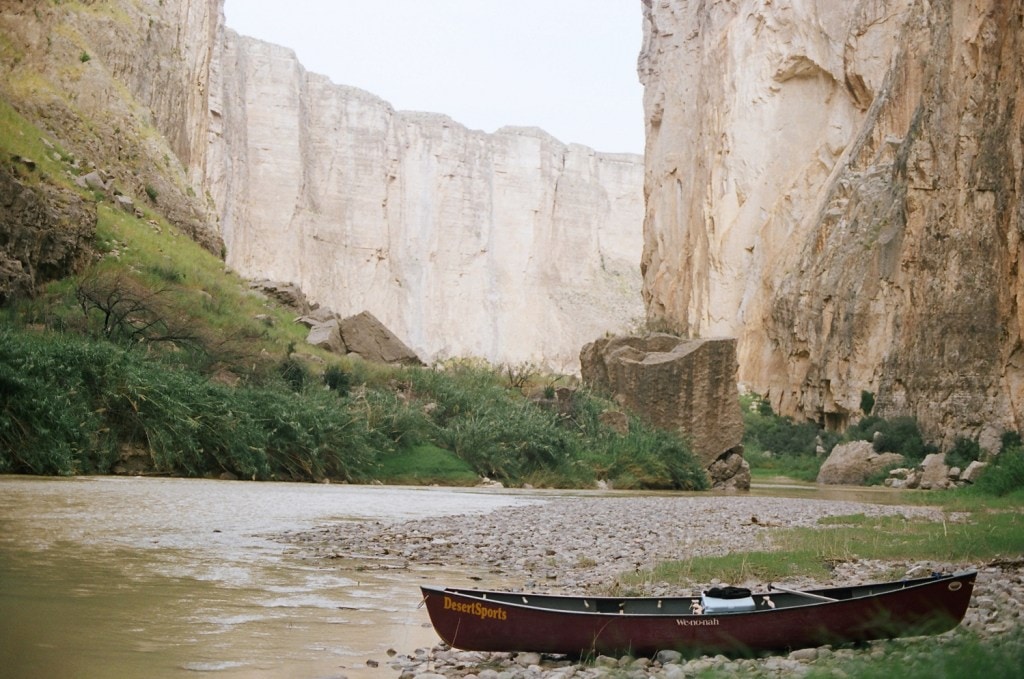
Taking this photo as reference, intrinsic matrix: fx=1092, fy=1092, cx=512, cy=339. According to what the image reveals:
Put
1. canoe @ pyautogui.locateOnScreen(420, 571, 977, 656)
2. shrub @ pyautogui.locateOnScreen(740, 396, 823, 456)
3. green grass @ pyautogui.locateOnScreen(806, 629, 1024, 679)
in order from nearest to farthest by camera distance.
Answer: green grass @ pyautogui.locateOnScreen(806, 629, 1024, 679) < canoe @ pyautogui.locateOnScreen(420, 571, 977, 656) < shrub @ pyautogui.locateOnScreen(740, 396, 823, 456)

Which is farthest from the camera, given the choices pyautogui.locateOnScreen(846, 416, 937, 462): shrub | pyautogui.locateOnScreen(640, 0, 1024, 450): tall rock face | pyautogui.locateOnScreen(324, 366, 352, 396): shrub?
pyautogui.locateOnScreen(846, 416, 937, 462): shrub

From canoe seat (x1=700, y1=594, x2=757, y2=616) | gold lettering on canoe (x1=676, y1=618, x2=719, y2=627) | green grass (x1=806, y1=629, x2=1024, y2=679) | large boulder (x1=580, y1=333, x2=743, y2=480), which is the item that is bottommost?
gold lettering on canoe (x1=676, y1=618, x2=719, y2=627)

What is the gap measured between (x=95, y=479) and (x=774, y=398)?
103ft

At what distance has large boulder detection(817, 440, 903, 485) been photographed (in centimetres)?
2530

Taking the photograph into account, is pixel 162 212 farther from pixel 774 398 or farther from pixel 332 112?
pixel 332 112

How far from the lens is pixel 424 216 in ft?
262

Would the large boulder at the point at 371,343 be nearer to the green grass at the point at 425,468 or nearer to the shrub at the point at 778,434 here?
the green grass at the point at 425,468

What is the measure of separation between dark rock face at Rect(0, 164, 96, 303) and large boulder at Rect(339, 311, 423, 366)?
22.7 ft

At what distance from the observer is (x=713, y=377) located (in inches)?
920

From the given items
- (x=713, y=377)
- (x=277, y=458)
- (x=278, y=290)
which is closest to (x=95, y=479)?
(x=277, y=458)

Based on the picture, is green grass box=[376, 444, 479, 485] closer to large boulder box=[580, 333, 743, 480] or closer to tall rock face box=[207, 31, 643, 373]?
large boulder box=[580, 333, 743, 480]

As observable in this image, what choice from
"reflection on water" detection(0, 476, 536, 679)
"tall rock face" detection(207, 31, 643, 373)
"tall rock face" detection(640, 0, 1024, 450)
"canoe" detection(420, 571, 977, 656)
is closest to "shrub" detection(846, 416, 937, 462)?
"tall rock face" detection(640, 0, 1024, 450)

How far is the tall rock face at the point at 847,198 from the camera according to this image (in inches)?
934

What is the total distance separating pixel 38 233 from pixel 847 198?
28091mm
